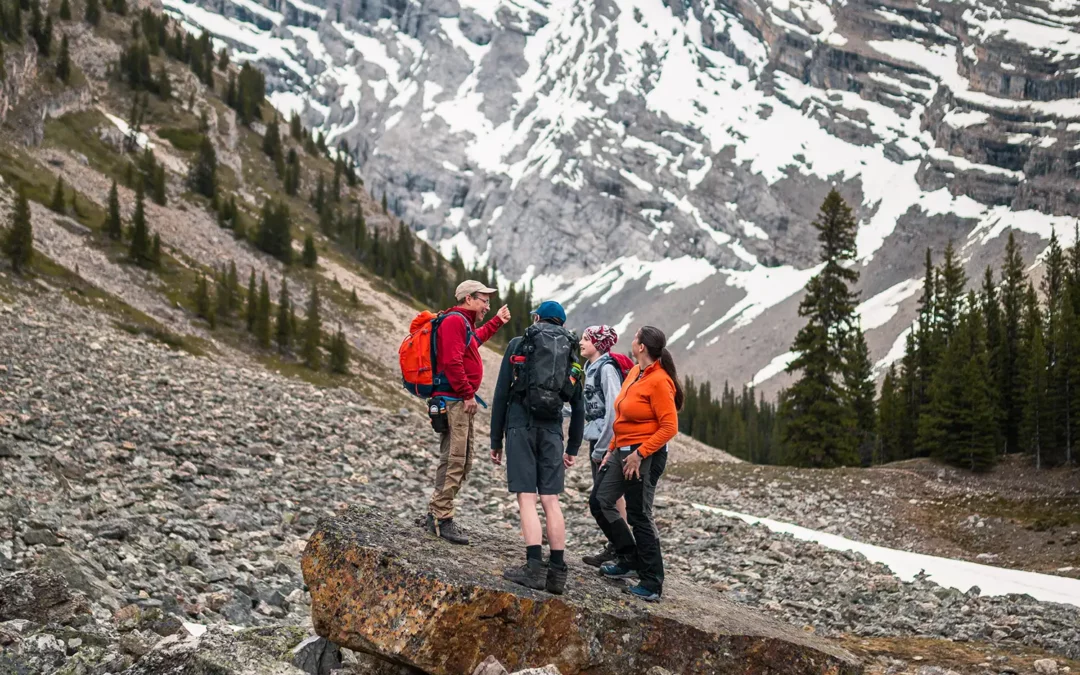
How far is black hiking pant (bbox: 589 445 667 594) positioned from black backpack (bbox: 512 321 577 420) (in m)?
0.91

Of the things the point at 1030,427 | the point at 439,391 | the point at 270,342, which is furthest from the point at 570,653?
the point at 1030,427

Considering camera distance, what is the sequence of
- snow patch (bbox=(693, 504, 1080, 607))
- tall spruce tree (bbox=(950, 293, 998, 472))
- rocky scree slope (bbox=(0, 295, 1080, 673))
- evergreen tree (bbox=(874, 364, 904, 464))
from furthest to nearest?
evergreen tree (bbox=(874, 364, 904, 464)), tall spruce tree (bbox=(950, 293, 998, 472)), snow patch (bbox=(693, 504, 1080, 607)), rocky scree slope (bbox=(0, 295, 1080, 673))

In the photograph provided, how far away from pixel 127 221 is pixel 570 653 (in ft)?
197

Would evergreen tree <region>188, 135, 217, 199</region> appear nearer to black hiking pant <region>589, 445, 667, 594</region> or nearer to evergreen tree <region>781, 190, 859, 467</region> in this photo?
evergreen tree <region>781, 190, 859, 467</region>

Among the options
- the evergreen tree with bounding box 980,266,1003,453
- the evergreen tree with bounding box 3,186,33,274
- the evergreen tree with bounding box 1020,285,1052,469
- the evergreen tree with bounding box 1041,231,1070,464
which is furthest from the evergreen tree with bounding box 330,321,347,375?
the evergreen tree with bounding box 1041,231,1070,464

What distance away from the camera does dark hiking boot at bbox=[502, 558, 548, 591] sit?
723 centimetres

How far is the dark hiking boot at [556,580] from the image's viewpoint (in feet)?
23.8

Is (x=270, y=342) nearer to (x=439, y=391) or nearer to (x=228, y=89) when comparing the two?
(x=439, y=391)

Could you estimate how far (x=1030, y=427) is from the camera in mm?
50250

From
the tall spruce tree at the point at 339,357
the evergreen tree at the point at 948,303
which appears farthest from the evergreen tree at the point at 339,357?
the evergreen tree at the point at 948,303

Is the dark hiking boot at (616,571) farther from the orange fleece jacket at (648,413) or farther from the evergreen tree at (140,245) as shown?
the evergreen tree at (140,245)

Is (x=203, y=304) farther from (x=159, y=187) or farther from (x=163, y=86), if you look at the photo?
(x=163, y=86)

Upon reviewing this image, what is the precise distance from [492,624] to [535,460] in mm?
1779

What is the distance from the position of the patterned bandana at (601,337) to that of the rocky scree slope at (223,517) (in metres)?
2.56
